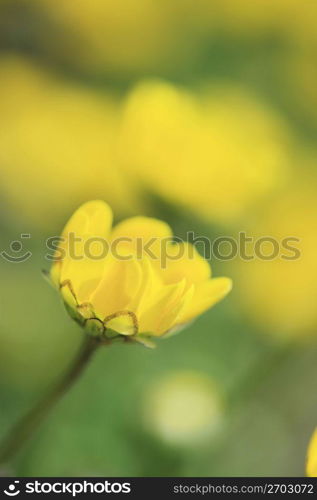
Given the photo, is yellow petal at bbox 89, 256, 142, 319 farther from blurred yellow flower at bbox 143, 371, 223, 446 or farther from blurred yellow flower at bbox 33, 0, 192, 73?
blurred yellow flower at bbox 33, 0, 192, 73

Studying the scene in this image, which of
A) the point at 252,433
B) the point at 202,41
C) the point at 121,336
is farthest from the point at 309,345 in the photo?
the point at 202,41

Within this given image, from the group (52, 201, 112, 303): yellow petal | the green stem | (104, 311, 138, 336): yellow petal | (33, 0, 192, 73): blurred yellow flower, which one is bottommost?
the green stem

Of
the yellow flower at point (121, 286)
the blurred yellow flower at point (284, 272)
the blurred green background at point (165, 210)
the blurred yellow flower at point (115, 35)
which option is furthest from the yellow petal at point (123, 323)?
the blurred yellow flower at point (115, 35)

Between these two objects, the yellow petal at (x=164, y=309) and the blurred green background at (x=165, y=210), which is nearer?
the yellow petal at (x=164, y=309)

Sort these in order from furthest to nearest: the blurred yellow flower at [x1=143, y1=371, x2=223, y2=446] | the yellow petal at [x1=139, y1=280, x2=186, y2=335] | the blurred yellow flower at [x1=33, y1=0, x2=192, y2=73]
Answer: the blurred yellow flower at [x1=33, y1=0, x2=192, y2=73], the blurred yellow flower at [x1=143, y1=371, x2=223, y2=446], the yellow petal at [x1=139, y1=280, x2=186, y2=335]

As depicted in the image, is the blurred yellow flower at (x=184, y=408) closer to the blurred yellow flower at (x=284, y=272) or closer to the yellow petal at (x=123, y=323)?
the blurred yellow flower at (x=284, y=272)

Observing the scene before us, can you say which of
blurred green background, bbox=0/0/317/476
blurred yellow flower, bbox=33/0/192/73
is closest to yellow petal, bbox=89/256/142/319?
blurred green background, bbox=0/0/317/476
